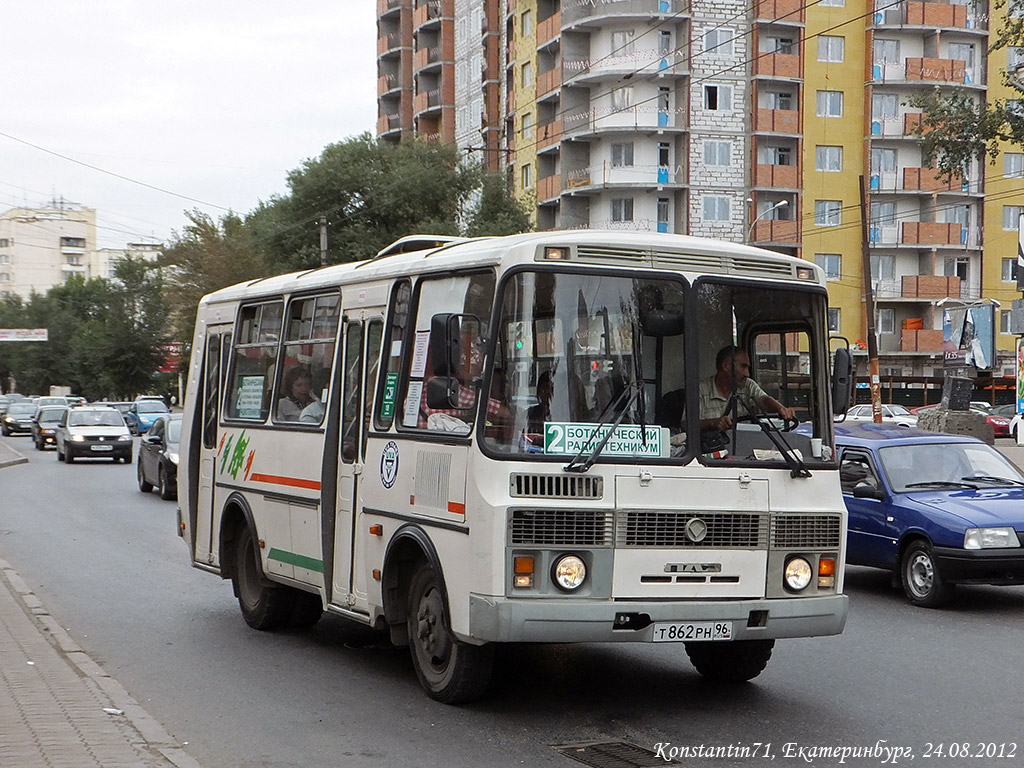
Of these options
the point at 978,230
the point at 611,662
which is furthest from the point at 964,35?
the point at 611,662

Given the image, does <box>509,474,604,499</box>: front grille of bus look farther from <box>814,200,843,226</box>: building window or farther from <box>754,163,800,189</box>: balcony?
<box>814,200,843,226</box>: building window

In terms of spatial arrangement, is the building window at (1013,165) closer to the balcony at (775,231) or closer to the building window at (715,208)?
the balcony at (775,231)

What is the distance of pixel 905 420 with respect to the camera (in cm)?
5447

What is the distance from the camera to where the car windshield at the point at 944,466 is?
13.4m

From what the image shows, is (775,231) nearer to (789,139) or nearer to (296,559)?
(789,139)

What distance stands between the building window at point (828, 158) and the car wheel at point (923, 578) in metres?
60.9

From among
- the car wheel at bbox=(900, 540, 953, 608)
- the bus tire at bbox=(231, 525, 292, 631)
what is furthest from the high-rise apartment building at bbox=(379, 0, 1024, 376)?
the bus tire at bbox=(231, 525, 292, 631)

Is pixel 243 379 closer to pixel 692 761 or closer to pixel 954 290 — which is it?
pixel 692 761

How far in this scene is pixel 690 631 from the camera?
25.2 feet

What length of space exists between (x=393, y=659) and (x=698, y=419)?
10.6 ft

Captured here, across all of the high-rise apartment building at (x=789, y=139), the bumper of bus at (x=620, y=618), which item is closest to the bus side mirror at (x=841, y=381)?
the bumper of bus at (x=620, y=618)

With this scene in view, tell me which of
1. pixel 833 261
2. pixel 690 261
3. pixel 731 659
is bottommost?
pixel 731 659

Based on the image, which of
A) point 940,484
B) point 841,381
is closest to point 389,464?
point 841,381

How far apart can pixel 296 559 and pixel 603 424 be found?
3350mm
